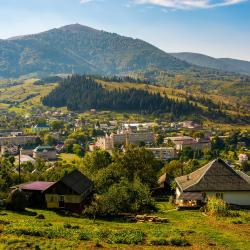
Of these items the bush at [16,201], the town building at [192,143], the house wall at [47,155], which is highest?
the bush at [16,201]

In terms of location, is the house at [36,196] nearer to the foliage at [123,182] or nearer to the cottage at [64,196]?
the cottage at [64,196]

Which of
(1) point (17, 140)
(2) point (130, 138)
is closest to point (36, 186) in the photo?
(2) point (130, 138)

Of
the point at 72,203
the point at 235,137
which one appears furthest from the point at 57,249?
the point at 235,137

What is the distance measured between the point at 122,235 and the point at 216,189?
22.2 m

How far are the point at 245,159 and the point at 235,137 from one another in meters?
46.5

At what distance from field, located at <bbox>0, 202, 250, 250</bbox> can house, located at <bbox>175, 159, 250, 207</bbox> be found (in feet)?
36.2

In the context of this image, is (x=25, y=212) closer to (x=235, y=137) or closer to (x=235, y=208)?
(x=235, y=208)

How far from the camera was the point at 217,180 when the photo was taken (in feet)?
166

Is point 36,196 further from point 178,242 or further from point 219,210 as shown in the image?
point 178,242

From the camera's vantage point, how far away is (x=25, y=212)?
41.3m

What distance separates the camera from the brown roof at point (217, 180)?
1950 inches

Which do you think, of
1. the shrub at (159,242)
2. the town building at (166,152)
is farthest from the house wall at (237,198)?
the town building at (166,152)

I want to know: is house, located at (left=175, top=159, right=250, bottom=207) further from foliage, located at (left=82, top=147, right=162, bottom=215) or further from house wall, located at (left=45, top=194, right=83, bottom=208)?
house wall, located at (left=45, top=194, right=83, bottom=208)

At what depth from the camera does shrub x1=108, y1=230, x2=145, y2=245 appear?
28.6 m
